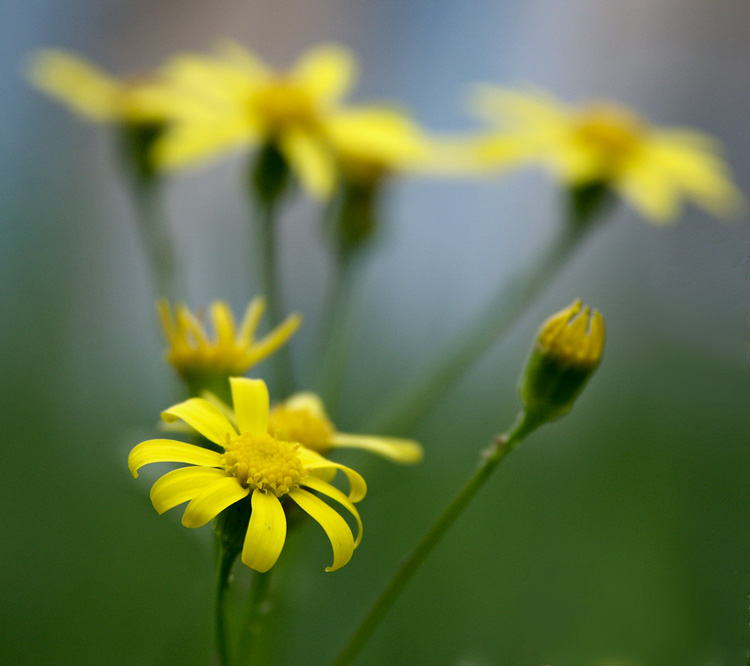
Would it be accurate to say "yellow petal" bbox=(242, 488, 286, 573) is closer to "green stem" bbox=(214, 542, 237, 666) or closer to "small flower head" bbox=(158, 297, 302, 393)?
"green stem" bbox=(214, 542, 237, 666)

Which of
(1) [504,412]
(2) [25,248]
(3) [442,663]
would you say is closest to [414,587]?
(3) [442,663]

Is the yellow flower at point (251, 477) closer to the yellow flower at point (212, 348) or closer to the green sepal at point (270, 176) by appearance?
the yellow flower at point (212, 348)

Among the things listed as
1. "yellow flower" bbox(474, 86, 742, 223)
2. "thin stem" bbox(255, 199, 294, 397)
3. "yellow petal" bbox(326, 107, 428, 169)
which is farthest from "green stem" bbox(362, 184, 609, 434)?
"yellow petal" bbox(326, 107, 428, 169)

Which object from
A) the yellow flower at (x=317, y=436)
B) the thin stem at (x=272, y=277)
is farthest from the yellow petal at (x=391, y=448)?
the thin stem at (x=272, y=277)

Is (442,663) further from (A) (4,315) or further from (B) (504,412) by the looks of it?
(A) (4,315)

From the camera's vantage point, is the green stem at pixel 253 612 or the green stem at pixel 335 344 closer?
the green stem at pixel 253 612

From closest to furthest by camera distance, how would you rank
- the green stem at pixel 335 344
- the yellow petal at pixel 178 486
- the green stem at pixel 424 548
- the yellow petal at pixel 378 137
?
the yellow petal at pixel 178 486
the green stem at pixel 424 548
the green stem at pixel 335 344
the yellow petal at pixel 378 137

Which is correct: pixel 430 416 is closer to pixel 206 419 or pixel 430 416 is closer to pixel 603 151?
pixel 603 151
